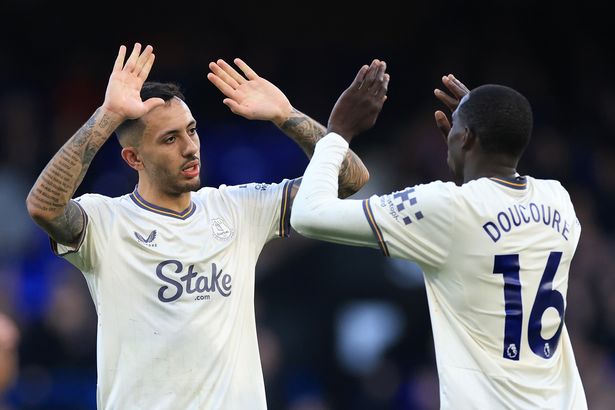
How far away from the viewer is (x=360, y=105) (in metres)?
5.36

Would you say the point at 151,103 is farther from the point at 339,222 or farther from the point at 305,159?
the point at 305,159

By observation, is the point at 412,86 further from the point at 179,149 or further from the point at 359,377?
the point at 179,149

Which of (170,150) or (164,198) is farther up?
(170,150)

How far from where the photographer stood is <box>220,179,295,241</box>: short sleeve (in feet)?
19.7

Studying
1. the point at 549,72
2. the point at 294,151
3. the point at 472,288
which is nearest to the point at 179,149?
the point at 472,288

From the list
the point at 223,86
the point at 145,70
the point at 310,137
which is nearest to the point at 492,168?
the point at 310,137

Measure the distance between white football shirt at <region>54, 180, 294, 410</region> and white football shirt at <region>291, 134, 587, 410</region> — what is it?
978mm

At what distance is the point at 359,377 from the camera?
40.1 feet

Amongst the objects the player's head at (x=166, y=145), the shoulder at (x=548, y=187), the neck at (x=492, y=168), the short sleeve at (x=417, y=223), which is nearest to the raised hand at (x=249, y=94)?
the player's head at (x=166, y=145)

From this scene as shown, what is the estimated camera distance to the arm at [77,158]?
536cm

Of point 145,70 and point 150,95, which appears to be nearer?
point 145,70

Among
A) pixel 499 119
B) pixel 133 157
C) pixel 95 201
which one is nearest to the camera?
pixel 499 119

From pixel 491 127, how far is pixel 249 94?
61.4 inches

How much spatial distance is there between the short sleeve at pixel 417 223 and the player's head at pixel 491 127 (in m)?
0.25
